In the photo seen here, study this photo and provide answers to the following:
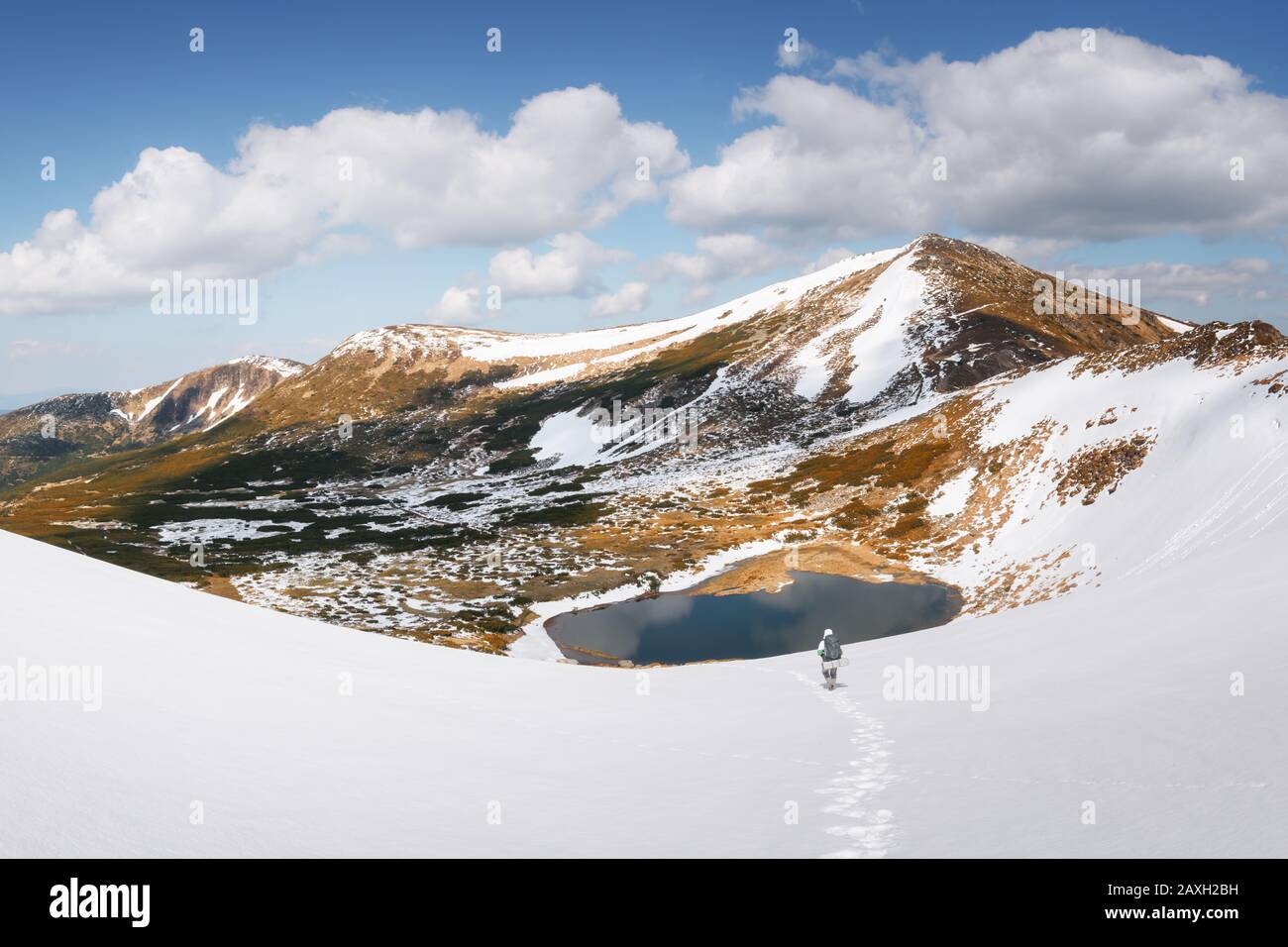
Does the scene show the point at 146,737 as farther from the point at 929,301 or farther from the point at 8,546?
the point at 929,301

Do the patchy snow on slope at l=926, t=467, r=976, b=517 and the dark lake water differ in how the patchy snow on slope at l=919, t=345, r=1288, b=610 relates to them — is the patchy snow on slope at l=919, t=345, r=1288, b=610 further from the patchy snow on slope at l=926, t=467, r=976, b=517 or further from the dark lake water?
the dark lake water

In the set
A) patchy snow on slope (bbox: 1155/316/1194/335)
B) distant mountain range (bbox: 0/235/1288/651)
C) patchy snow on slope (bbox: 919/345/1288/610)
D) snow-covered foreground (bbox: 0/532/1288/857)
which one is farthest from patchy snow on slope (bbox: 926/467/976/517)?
patchy snow on slope (bbox: 1155/316/1194/335)

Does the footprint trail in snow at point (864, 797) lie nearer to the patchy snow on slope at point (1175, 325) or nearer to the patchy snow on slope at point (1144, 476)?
the patchy snow on slope at point (1144, 476)

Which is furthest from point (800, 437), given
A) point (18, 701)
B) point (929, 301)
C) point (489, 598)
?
point (18, 701)

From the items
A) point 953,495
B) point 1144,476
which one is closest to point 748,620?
point 953,495

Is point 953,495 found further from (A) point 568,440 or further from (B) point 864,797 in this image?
(A) point 568,440

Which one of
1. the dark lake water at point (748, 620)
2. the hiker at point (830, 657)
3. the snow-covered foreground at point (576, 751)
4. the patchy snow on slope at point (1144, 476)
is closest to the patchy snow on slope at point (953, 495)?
the patchy snow on slope at point (1144, 476)
